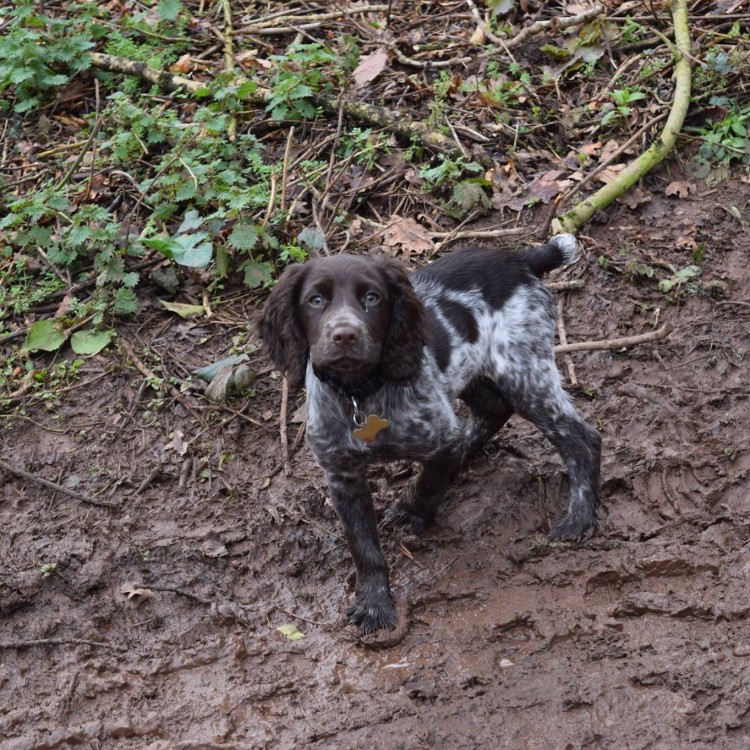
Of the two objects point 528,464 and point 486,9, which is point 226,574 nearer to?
point 528,464

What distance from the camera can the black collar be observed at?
4.79m

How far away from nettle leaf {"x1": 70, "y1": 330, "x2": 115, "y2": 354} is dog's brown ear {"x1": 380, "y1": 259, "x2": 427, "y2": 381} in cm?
249

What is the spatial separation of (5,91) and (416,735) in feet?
20.8

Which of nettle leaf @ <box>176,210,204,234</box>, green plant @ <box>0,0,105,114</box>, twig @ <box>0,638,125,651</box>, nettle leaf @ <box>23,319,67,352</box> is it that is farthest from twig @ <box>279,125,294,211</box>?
twig @ <box>0,638,125,651</box>

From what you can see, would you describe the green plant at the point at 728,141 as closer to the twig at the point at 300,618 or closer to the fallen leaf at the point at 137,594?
the twig at the point at 300,618

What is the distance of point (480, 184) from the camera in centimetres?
729

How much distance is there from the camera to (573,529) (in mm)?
5328

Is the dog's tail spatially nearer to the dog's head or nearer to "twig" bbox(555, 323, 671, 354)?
Result: "twig" bbox(555, 323, 671, 354)

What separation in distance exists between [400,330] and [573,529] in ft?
4.74

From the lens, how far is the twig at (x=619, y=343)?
246 inches

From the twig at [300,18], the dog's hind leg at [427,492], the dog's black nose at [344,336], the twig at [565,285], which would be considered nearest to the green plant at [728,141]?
the twig at [565,285]

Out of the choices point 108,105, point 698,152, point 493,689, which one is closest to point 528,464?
point 493,689

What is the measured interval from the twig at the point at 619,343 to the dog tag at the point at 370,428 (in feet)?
6.07

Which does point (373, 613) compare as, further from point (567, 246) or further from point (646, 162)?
point (646, 162)
